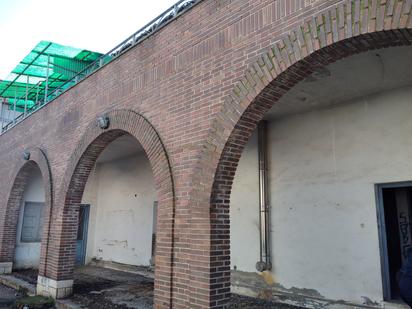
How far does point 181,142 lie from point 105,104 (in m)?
2.89

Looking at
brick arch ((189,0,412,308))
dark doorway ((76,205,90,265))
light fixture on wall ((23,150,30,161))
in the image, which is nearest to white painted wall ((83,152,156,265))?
dark doorway ((76,205,90,265))

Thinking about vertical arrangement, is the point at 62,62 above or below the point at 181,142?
above

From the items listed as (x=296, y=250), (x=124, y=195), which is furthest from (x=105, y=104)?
(x=124, y=195)

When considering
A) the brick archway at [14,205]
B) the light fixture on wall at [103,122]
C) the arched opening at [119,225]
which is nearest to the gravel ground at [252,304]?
the arched opening at [119,225]

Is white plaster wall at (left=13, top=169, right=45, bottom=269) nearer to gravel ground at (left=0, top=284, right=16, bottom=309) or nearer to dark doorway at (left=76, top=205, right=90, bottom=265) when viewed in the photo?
dark doorway at (left=76, top=205, right=90, bottom=265)

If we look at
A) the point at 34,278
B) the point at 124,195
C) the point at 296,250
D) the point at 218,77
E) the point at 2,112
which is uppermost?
the point at 2,112

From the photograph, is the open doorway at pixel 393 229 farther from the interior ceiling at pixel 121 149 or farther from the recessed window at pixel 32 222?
A: the recessed window at pixel 32 222

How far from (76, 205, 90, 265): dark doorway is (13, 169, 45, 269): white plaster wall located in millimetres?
1321

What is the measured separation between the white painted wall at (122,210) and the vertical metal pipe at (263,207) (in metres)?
4.43

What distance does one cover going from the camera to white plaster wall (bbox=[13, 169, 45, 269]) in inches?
491

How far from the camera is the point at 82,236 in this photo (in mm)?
13531

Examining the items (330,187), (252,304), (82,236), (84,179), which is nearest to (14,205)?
(82,236)

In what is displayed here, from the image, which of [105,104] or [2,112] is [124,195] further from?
[2,112]

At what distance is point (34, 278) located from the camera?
10.5m
